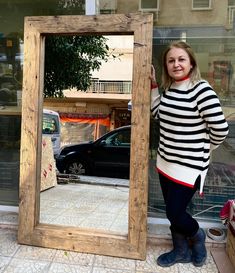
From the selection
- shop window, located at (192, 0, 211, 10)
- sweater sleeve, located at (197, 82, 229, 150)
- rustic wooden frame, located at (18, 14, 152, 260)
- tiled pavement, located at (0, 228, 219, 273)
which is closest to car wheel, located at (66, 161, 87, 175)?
rustic wooden frame, located at (18, 14, 152, 260)

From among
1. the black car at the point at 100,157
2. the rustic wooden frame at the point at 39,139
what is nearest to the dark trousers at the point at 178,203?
the rustic wooden frame at the point at 39,139

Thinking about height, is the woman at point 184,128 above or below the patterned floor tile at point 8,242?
above

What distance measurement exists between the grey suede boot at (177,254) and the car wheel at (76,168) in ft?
9.01

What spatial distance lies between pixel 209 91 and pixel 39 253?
6.17 ft

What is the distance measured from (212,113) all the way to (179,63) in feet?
1.47

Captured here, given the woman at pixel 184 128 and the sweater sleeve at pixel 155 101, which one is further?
the sweater sleeve at pixel 155 101

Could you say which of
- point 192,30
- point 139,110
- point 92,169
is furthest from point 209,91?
point 92,169

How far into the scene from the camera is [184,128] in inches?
90.1

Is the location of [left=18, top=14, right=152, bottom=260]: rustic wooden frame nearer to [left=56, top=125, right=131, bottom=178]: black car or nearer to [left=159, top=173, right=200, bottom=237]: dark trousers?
[left=159, top=173, right=200, bottom=237]: dark trousers

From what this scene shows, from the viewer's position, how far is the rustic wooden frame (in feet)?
8.34

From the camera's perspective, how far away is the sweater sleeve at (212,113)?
215 cm

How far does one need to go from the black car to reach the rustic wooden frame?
5.47 feet

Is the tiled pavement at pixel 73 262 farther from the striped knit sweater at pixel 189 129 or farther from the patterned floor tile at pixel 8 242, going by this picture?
the striped knit sweater at pixel 189 129

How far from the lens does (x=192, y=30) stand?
3.01m
